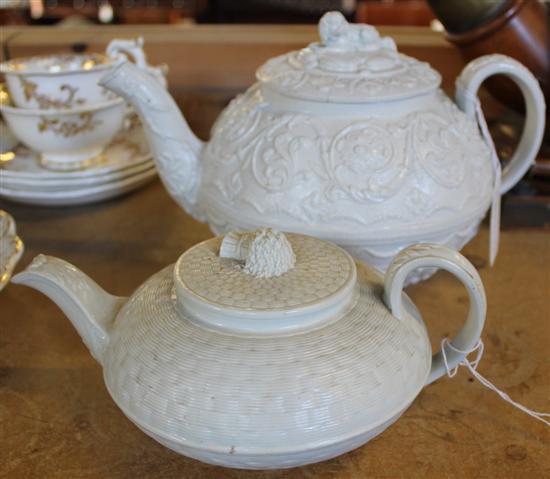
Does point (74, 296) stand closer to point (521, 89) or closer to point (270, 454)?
point (270, 454)

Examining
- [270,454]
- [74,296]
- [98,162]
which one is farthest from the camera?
[98,162]

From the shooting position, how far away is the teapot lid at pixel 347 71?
699mm

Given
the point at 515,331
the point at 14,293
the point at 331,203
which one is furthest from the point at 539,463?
the point at 14,293

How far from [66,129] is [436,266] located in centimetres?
74

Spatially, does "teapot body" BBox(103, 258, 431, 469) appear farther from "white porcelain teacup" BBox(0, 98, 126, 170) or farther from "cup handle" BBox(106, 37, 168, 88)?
"cup handle" BBox(106, 37, 168, 88)

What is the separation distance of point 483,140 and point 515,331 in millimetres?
245

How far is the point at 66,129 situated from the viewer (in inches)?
41.9

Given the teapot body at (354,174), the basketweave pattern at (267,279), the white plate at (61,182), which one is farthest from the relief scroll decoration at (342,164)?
the white plate at (61,182)

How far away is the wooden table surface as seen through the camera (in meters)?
0.58

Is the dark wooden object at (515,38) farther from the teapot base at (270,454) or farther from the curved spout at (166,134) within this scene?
the teapot base at (270,454)

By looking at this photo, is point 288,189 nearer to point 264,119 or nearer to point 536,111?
point 264,119

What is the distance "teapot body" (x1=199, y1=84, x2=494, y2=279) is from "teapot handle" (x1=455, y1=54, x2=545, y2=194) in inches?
2.9

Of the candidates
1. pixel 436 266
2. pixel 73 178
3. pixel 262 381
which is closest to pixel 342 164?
pixel 436 266

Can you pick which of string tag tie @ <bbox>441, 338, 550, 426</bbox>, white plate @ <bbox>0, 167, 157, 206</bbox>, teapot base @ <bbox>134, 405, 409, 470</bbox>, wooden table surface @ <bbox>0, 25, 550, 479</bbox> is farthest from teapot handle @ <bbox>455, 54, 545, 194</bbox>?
white plate @ <bbox>0, 167, 157, 206</bbox>
